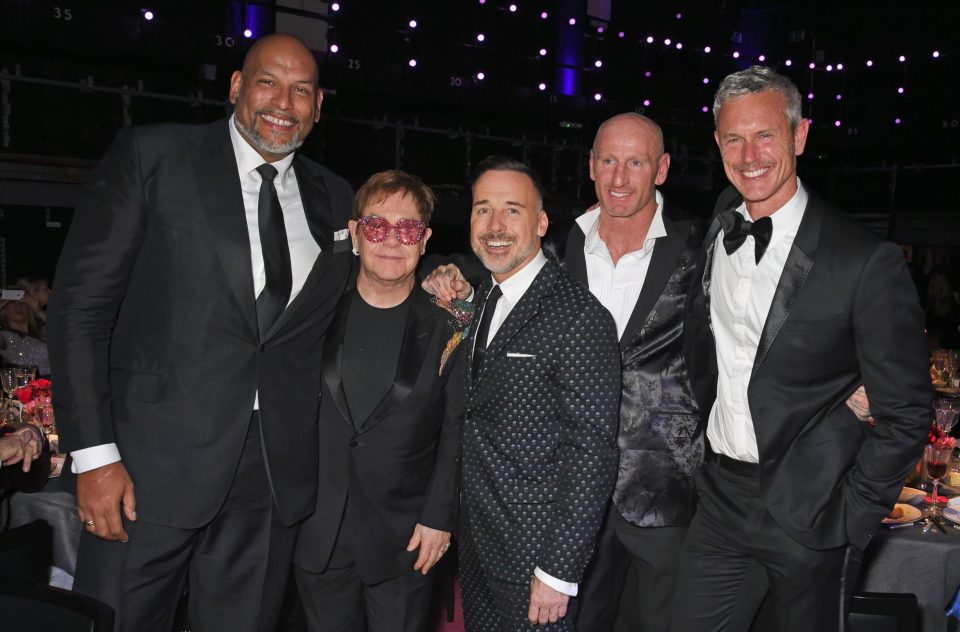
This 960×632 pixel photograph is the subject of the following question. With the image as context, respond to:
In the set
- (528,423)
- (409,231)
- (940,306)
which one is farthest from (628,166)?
(940,306)

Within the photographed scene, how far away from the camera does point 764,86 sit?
2197mm

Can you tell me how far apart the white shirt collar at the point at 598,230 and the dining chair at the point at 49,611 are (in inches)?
70.3

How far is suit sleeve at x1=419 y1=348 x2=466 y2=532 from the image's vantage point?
2283mm

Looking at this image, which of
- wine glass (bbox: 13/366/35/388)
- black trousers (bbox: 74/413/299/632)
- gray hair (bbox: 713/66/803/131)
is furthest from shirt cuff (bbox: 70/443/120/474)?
wine glass (bbox: 13/366/35/388)

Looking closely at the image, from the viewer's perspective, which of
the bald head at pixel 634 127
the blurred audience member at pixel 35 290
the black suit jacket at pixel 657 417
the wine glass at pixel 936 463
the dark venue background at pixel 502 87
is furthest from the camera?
the dark venue background at pixel 502 87

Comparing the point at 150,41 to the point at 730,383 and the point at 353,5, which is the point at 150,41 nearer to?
the point at 353,5

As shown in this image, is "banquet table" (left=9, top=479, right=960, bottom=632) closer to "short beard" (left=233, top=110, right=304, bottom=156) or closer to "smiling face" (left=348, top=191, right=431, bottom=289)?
"smiling face" (left=348, top=191, right=431, bottom=289)

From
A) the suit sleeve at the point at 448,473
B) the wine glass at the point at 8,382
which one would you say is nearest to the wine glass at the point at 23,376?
the wine glass at the point at 8,382

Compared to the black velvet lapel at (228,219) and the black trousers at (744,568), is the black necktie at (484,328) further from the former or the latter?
the black trousers at (744,568)

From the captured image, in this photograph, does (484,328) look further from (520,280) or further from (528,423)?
(528,423)

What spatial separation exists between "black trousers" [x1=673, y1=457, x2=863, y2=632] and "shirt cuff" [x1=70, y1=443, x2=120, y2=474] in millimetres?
1633

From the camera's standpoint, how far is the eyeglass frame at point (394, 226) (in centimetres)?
228

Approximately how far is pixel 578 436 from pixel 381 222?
873 mm

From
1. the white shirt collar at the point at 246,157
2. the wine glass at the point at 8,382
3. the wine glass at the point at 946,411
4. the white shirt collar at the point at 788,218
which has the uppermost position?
the white shirt collar at the point at 246,157
